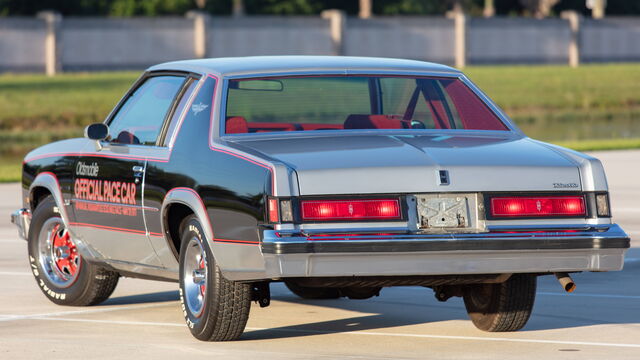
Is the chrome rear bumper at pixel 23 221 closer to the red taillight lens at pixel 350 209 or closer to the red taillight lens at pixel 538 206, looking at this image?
the red taillight lens at pixel 350 209

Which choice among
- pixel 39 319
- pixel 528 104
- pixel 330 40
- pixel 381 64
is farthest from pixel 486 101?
pixel 330 40

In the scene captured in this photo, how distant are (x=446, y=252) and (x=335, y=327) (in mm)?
1586

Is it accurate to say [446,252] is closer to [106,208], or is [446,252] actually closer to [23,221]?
[106,208]

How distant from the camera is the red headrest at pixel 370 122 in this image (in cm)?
903

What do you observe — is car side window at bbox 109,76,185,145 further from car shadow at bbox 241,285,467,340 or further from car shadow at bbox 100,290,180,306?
car shadow at bbox 241,285,467,340

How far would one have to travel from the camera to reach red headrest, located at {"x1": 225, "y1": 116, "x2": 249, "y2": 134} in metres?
8.69

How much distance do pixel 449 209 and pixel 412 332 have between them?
1323mm

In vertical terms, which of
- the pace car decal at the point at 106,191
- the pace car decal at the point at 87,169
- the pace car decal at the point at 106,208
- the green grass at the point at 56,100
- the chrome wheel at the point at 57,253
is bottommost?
the green grass at the point at 56,100

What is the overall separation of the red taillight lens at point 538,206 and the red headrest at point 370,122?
4.20ft

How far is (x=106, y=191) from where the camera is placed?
9570 mm

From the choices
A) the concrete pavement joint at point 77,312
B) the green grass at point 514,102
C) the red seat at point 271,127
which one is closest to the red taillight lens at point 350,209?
the red seat at point 271,127

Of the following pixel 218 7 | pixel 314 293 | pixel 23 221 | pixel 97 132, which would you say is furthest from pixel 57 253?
pixel 218 7

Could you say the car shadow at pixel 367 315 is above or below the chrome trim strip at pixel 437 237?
below

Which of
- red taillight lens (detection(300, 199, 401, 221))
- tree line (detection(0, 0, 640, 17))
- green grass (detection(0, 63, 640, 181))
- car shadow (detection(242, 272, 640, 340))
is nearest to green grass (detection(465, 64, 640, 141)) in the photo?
green grass (detection(0, 63, 640, 181))
